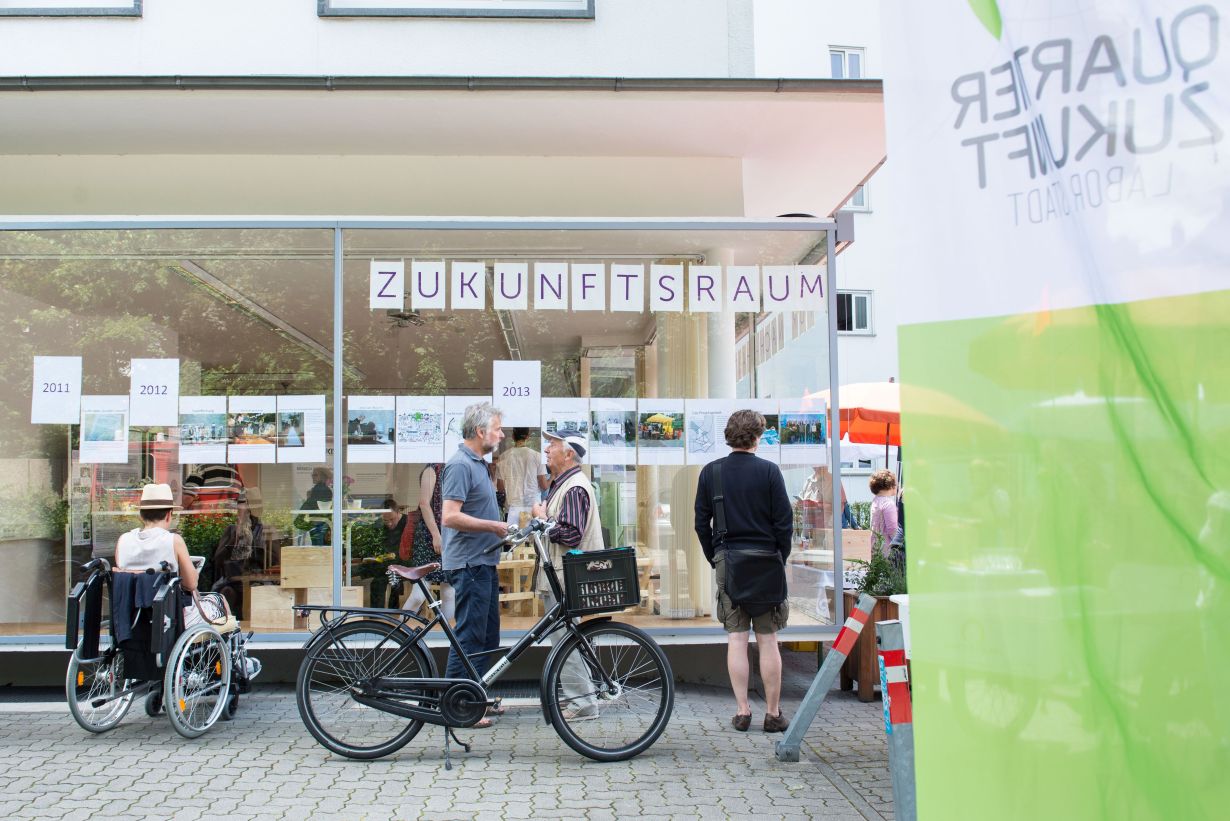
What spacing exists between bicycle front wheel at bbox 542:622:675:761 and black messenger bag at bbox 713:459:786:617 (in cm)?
75

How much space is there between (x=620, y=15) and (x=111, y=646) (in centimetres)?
546

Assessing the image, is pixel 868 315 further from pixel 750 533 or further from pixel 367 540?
pixel 750 533

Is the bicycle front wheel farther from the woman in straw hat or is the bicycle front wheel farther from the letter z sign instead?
the letter z sign

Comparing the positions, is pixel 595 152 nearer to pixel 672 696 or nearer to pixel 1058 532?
pixel 672 696

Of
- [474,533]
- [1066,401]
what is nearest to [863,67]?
[474,533]

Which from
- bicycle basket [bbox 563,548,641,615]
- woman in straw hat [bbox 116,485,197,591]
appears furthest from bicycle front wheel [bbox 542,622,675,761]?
woman in straw hat [bbox 116,485,197,591]

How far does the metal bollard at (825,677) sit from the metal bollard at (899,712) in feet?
4.18

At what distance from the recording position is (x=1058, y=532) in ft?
5.22

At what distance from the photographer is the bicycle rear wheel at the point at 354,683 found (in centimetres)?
520

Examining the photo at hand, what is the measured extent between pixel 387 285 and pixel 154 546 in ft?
8.32

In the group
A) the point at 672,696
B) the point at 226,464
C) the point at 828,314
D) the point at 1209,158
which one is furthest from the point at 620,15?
the point at 1209,158

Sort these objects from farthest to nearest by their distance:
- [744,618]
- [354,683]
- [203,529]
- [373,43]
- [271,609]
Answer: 1. [203,529]
2. [373,43]
3. [271,609]
4. [744,618]
5. [354,683]

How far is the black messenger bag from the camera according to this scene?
580 centimetres

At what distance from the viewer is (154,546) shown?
5.86 metres
